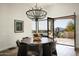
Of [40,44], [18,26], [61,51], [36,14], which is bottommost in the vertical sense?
[61,51]

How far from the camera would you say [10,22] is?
6.32 ft

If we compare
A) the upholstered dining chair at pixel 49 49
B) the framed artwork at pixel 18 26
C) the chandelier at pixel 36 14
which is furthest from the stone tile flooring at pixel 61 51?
the chandelier at pixel 36 14

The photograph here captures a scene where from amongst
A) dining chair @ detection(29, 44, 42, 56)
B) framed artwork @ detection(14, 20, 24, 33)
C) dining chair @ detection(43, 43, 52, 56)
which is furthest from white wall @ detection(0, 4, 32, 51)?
dining chair @ detection(43, 43, 52, 56)

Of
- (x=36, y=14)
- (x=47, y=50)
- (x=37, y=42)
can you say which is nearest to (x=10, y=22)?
(x=36, y=14)

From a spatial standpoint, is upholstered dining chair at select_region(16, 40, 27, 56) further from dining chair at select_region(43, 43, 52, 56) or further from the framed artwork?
dining chair at select_region(43, 43, 52, 56)

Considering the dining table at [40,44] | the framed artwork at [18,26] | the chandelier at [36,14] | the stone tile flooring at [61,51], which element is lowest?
the stone tile flooring at [61,51]

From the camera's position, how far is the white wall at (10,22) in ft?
6.29

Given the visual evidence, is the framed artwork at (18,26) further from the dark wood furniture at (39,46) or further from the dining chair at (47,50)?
the dining chair at (47,50)

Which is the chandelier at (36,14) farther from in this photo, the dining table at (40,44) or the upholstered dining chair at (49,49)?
the upholstered dining chair at (49,49)

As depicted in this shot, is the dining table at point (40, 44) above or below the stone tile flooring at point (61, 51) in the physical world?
above

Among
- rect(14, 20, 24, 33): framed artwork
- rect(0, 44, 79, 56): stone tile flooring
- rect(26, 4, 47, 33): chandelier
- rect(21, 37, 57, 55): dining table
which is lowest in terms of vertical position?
rect(0, 44, 79, 56): stone tile flooring

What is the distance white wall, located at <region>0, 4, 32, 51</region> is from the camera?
1.92 meters

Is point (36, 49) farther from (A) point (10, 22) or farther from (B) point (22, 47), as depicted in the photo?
(A) point (10, 22)

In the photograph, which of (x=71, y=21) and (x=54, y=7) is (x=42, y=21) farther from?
(x=71, y=21)
